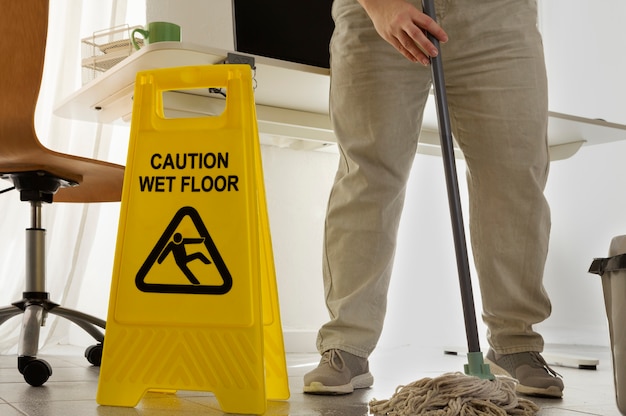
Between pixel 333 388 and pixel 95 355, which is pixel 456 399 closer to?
pixel 333 388

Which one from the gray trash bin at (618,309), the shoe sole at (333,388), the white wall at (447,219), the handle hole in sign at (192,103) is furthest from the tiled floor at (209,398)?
the white wall at (447,219)

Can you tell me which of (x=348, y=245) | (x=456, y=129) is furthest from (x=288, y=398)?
(x=456, y=129)

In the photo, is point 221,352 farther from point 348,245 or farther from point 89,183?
point 89,183

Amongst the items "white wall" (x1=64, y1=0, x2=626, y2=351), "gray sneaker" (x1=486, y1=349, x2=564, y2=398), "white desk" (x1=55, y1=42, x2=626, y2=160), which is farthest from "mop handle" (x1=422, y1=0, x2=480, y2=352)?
"white wall" (x1=64, y1=0, x2=626, y2=351)

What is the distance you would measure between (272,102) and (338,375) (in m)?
1.06

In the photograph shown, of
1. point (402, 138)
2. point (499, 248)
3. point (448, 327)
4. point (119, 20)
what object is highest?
point (119, 20)

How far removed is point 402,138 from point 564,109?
1.99 m

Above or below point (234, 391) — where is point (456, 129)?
above

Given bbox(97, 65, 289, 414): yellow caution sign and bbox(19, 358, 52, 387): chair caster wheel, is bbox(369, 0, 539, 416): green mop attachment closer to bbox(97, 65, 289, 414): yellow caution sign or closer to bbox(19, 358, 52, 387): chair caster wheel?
bbox(97, 65, 289, 414): yellow caution sign

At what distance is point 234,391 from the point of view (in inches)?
44.1

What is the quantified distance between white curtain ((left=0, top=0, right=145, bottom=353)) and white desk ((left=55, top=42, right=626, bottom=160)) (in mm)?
435

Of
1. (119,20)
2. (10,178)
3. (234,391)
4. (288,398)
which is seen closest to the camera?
(234,391)

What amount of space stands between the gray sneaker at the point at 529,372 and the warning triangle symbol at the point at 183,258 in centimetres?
59

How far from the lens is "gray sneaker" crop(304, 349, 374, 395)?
130 centimetres
